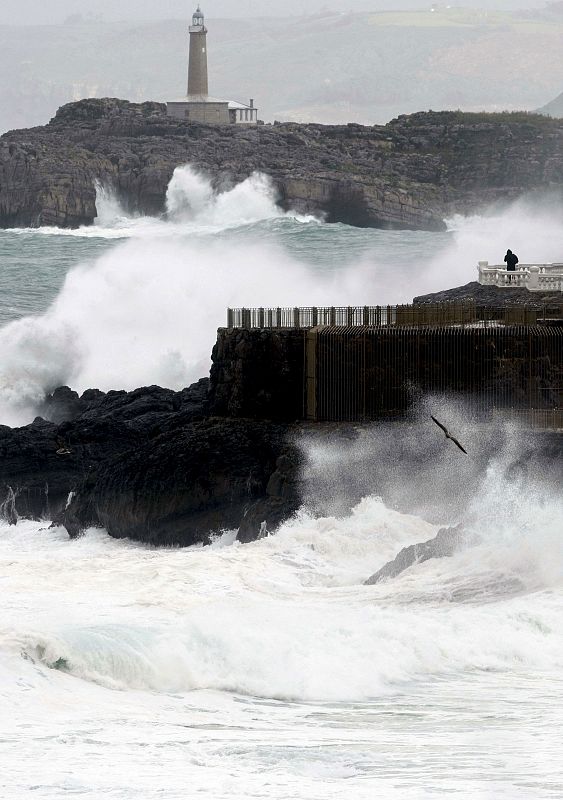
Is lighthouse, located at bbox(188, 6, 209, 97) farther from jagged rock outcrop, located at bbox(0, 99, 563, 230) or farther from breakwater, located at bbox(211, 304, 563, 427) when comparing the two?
breakwater, located at bbox(211, 304, 563, 427)

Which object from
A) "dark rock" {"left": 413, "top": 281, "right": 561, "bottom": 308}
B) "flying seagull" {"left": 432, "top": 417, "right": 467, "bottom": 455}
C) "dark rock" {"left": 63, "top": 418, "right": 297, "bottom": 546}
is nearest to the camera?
"flying seagull" {"left": 432, "top": 417, "right": 467, "bottom": 455}

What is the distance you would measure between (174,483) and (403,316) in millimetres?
5271

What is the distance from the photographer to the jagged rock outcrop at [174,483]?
31797mm

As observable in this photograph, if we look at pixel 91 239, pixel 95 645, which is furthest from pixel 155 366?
pixel 91 239

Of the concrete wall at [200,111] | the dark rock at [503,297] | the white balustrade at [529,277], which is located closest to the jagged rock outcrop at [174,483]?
the dark rock at [503,297]

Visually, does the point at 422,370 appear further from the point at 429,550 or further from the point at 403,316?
the point at 429,550

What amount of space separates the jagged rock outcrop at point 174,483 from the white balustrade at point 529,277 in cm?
712

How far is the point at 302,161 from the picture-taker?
6265 inches

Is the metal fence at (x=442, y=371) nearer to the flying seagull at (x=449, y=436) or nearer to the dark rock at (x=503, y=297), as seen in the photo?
the flying seagull at (x=449, y=436)

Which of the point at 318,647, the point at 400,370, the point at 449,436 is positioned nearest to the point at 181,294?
the point at 400,370

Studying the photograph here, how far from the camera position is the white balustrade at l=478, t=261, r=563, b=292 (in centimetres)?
3859

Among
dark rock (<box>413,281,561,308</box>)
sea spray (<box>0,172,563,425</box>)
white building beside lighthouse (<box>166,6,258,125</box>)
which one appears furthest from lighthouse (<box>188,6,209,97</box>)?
dark rock (<box>413,281,561,308</box>)

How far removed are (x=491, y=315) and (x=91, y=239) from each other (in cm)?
9276

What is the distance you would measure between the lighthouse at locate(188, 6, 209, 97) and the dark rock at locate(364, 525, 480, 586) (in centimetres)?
13040
